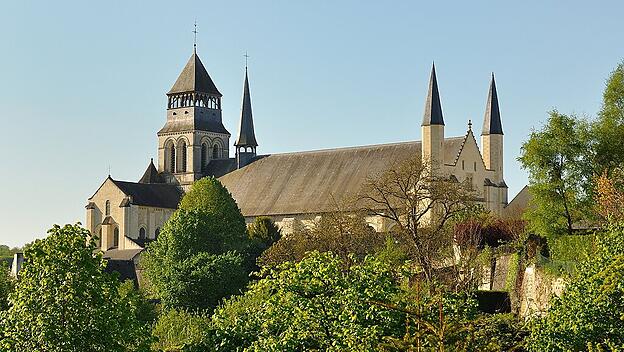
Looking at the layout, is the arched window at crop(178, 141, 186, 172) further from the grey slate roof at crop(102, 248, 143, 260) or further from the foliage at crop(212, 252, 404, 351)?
the foliage at crop(212, 252, 404, 351)

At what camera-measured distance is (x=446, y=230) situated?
50938 mm

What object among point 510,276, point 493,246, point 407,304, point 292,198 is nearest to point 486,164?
point 292,198

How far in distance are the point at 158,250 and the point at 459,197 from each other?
15850 millimetres

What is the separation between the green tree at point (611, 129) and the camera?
42375 mm

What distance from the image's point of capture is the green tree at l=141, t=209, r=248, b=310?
52188mm

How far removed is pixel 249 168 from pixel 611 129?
45331 mm

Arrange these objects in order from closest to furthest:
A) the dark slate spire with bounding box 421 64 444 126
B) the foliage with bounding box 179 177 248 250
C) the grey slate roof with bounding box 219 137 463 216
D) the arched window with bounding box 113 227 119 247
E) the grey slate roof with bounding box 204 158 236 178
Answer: the foliage with bounding box 179 177 248 250 < the dark slate spire with bounding box 421 64 444 126 < the grey slate roof with bounding box 219 137 463 216 < the arched window with bounding box 113 227 119 247 < the grey slate roof with bounding box 204 158 236 178

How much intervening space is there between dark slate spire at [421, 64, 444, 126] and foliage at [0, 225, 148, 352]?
47.1 meters

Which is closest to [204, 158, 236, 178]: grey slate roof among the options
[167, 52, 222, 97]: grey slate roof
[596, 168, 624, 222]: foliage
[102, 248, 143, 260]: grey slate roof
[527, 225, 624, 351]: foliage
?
[167, 52, 222, 97]: grey slate roof

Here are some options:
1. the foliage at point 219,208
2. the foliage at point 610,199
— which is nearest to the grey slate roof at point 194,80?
the foliage at point 219,208

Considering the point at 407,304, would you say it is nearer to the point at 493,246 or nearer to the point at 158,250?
the point at 493,246

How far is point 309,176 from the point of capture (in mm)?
79188

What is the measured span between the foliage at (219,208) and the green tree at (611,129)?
24.6m

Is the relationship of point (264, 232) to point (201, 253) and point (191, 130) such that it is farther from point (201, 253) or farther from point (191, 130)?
point (191, 130)
